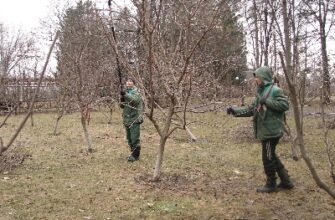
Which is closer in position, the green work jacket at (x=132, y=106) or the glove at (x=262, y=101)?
the glove at (x=262, y=101)

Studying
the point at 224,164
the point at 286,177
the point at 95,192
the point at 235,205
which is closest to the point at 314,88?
the point at 224,164

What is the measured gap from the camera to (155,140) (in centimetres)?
1205

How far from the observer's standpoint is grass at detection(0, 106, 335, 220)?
546 cm

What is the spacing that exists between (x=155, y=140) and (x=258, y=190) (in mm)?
6092

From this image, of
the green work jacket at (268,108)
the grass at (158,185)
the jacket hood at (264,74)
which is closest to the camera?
the grass at (158,185)

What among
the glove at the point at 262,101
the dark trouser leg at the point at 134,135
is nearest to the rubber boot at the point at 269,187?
the glove at the point at 262,101

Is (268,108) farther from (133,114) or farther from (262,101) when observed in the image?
(133,114)

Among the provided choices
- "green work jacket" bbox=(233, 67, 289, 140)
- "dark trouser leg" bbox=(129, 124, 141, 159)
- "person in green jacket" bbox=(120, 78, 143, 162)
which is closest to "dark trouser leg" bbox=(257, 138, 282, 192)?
"green work jacket" bbox=(233, 67, 289, 140)

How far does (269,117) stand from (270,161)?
24.2 inches

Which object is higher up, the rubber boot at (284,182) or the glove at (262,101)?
the glove at (262,101)

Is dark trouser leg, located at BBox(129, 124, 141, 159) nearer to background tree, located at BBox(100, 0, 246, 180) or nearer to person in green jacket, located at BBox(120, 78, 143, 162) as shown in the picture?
person in green jacket, located at BBox(120, 78, 143, 162)

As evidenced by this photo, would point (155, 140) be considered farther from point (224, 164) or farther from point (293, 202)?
point (293, 202)

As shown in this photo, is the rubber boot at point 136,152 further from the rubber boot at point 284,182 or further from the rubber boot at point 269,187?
the rubber boot at point 284,182

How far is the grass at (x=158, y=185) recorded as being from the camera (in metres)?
5.46
